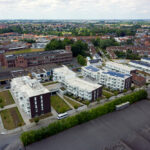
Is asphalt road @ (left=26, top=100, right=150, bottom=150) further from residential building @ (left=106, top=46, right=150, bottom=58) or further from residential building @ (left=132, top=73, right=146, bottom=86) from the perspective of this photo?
residential building @ (left=106, top=46, right=150, bottom=58)

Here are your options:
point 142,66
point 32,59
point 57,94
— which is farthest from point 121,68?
point 32,59

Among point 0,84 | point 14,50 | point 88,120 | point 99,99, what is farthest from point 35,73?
point 14,50

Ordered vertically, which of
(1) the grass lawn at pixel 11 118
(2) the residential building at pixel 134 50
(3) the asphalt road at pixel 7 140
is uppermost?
(2) the residential building at pixel 134 50

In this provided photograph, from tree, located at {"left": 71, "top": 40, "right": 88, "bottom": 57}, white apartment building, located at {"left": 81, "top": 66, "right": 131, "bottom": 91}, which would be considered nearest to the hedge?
white apartment building, located at {"left": 81, "top": 66, "right": 131, "bottom": 91}

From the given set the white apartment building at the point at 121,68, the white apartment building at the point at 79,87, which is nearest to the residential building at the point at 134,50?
the white apartment building at the point at 121,68

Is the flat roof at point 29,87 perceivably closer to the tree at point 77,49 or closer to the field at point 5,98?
the field at point 5,98

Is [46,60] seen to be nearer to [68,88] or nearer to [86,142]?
[68,88]

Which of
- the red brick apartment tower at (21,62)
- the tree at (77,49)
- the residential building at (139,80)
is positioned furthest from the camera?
the tree at (77,49)
